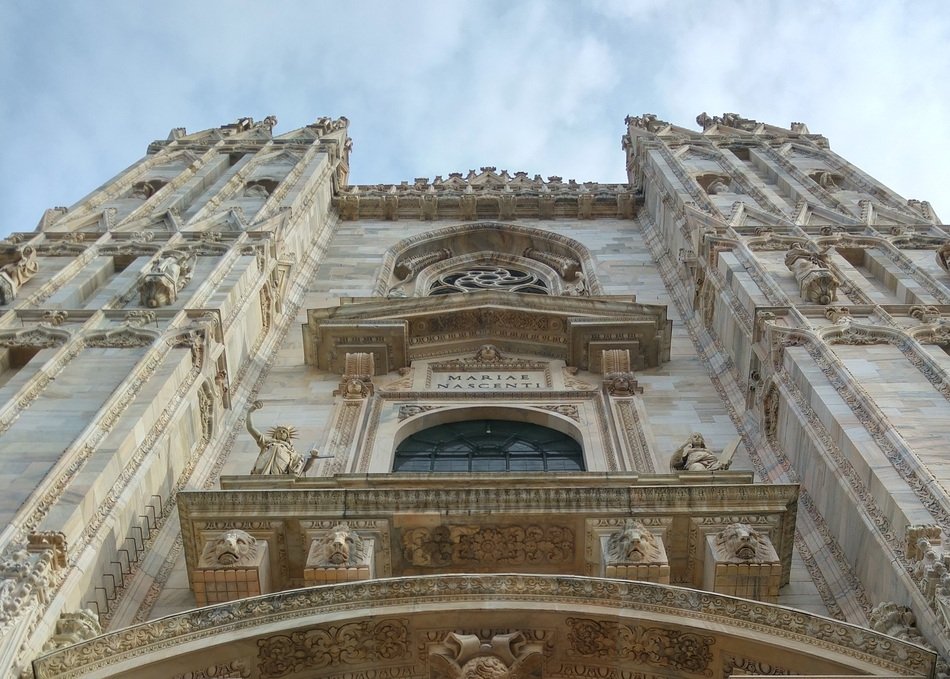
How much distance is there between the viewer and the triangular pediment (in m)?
18.5

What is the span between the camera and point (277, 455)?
13.9 m

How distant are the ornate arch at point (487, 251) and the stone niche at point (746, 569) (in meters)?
13.8

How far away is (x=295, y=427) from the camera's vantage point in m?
16.3

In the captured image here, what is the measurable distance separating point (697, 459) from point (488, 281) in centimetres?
1382

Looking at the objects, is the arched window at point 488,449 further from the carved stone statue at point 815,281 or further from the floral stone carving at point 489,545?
the carved stone statue at point 815,281

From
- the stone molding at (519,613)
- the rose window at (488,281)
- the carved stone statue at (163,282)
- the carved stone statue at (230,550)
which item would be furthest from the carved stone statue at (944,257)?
the carved stone statue at (230,550)

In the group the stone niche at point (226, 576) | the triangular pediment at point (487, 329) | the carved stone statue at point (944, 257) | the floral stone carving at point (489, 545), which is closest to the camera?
the stone niche at point (226, 576)


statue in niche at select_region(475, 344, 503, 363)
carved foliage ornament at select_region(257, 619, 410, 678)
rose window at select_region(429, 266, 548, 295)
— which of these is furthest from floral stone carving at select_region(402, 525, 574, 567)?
rose window at select_region(429, 266, 548, 295)

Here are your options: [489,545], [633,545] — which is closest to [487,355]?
[489,545]

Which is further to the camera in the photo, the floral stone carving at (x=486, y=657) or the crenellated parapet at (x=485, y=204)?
the crenellated parapet at (x=485, y=204)

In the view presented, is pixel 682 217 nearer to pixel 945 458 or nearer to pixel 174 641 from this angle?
pixel 945 458

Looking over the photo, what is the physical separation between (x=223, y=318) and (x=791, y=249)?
9640 mm

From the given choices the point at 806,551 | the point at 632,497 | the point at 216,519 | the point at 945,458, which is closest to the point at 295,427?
the point at 216,519

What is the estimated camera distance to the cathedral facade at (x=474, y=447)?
9.91 metres
